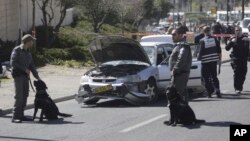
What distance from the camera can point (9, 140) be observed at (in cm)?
1044

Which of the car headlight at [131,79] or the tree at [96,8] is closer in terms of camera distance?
the car headlight at [131,79]

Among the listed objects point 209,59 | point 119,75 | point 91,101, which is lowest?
point 91,101

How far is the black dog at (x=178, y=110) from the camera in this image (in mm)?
11391

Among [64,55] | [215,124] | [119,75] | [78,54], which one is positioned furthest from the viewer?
[78,54]

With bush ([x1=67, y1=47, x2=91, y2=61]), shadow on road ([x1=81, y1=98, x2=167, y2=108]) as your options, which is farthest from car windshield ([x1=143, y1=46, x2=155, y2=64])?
bush ([x1=67, y1=47, x2=91, y2=61])

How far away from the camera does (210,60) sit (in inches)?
620

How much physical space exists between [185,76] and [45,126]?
291cm

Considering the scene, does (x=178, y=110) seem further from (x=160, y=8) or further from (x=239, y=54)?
(x=160, y=8)

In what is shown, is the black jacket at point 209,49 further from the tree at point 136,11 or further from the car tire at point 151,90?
the tree at point 136,11

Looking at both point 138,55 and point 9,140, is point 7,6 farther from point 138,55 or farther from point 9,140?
point 9,140

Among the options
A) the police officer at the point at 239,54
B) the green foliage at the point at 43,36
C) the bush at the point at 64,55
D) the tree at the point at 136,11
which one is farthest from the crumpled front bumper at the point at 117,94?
the tree at the point at 136,11

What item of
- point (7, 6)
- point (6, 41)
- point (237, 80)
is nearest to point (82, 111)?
point (237, 80)

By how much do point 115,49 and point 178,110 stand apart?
4555 millimetres

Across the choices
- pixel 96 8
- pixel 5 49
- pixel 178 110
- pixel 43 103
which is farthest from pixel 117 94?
pixel 96 8
